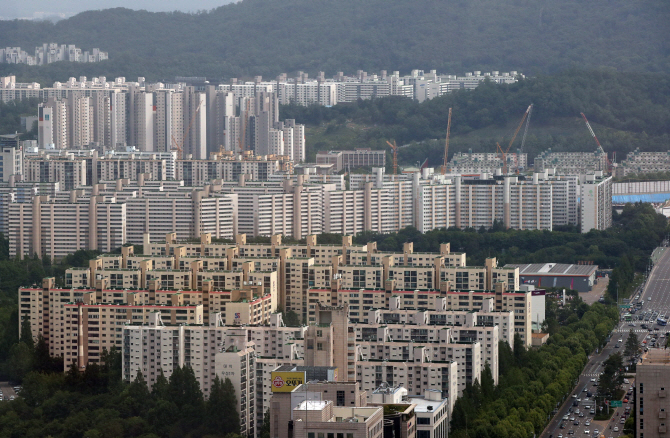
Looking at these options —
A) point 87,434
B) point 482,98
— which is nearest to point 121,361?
point 87,434

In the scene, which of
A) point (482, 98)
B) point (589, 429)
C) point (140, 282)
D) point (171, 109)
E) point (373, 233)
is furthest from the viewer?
point (482, 98)

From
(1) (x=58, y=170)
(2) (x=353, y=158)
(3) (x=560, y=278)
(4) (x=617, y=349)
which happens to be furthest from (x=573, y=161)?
(4) (x=617, y=349)

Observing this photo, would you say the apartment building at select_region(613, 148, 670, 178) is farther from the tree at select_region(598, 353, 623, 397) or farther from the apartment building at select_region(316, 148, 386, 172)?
the tree at select_region(598, 353, 623, 397)

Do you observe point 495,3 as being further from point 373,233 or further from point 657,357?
point 657,357

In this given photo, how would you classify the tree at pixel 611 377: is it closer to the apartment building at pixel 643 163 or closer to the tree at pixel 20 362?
the tree at pixel 20 362

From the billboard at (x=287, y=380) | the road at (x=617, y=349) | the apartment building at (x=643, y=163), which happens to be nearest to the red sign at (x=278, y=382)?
the billboard at (x=287, y=380)

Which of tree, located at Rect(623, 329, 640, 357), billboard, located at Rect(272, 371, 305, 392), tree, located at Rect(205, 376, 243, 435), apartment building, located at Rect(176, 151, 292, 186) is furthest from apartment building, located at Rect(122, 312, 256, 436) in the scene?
apartment building, located at Rect(176, 151, 292, 186)
